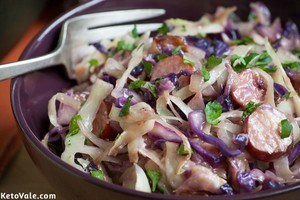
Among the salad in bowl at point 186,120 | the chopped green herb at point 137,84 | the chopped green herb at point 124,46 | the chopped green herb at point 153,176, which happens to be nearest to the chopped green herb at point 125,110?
the salad in bowl at point 186,120

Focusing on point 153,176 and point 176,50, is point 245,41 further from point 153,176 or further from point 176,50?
point 153,176

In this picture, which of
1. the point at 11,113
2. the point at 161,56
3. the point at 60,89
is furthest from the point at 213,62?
the point at 11,113

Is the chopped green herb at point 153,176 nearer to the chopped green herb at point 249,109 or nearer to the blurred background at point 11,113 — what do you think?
the chopped green herb at point 249,109

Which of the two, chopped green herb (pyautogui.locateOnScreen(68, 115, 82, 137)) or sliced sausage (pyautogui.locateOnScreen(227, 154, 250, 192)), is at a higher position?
chopped green herb (pyautogui.locateOnScreen(68, 115, 82, 137))

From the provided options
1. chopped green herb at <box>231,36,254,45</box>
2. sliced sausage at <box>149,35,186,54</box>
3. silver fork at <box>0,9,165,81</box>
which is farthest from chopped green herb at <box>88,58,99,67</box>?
chopped green herb at <box>231,36,254,45</box>

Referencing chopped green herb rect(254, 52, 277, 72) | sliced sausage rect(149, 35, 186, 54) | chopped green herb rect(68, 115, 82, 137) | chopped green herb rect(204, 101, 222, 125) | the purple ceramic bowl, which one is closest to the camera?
the purple ceramic bowl

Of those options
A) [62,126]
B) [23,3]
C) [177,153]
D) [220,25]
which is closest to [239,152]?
[177,153]

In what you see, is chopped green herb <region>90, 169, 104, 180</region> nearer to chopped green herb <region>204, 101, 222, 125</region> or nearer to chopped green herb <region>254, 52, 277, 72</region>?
chopped green herb <region>204, 101, 222, 125</region>
